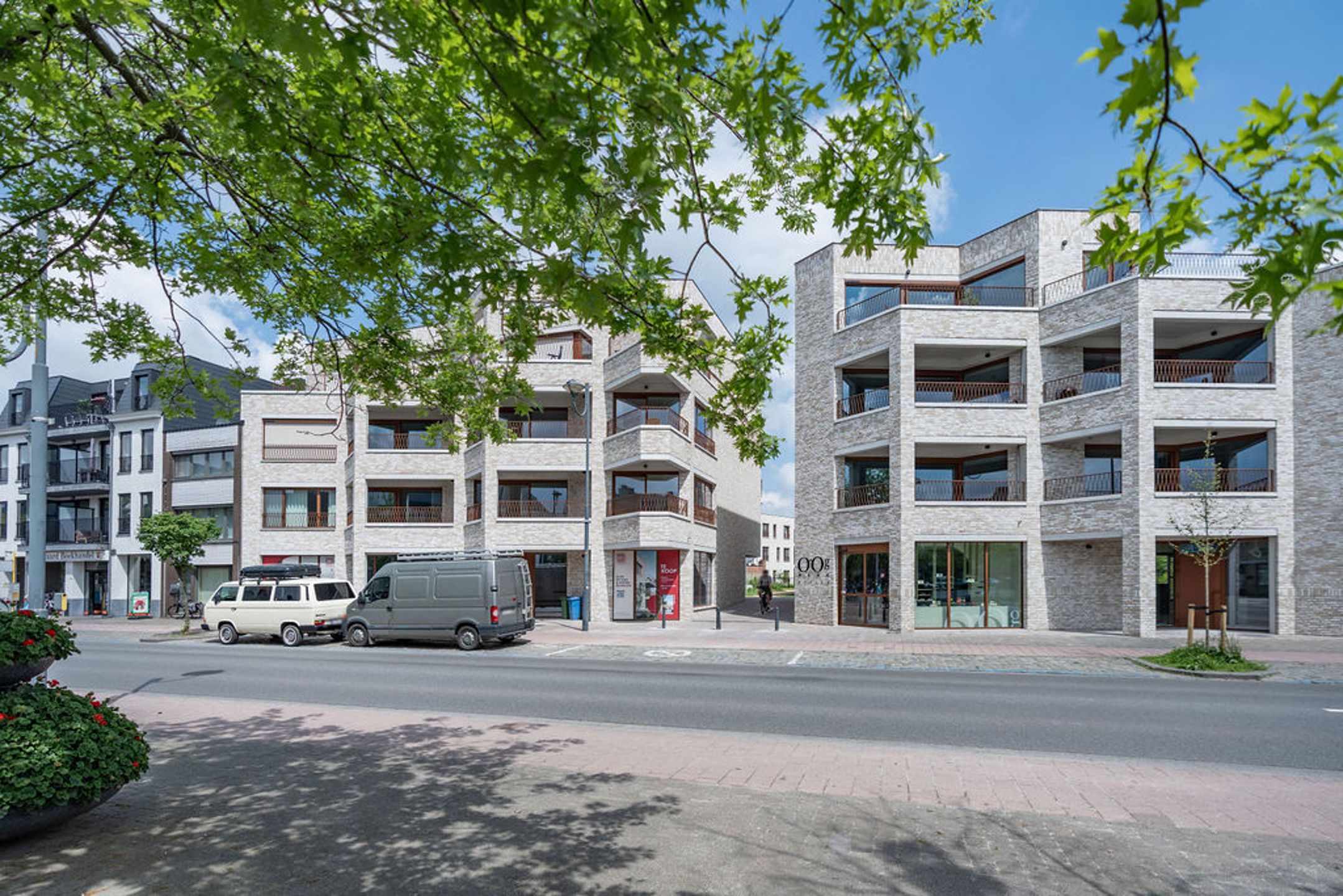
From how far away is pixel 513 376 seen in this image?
9.01 m

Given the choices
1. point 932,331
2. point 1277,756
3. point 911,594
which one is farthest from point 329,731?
point 932,331

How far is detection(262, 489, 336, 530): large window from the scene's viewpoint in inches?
1382

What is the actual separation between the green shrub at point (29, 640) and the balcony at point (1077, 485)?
81.2 feet

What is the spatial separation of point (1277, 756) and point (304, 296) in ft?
36.9

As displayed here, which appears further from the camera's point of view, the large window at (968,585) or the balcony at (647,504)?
the balcony at (647,504)

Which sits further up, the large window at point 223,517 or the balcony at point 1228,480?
the balcony at point 1228,480

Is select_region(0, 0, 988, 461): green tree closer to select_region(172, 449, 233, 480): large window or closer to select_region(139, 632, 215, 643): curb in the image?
select_region(139, 632, 215, 643): curb

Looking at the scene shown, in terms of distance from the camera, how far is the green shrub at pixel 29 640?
5316mm

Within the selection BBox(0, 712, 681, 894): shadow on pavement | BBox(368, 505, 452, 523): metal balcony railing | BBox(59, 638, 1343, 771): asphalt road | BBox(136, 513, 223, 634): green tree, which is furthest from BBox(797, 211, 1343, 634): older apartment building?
BBox(136, 513, 223, 634): green tree

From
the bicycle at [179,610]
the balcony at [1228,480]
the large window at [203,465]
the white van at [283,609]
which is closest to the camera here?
the white van at [283,609]

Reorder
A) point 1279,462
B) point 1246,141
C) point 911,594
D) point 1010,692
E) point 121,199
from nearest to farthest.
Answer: point 1246,141 → point 121,199 → point 1010,692 → point 1279,462 → point 911,594

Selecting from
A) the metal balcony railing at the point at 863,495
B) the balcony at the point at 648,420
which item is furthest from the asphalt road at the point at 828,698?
the balcony at the point at 648,420

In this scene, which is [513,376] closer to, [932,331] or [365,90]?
[365,90]

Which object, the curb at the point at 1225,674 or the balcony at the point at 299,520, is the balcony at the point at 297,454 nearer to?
the balcony at the point at 299,520
